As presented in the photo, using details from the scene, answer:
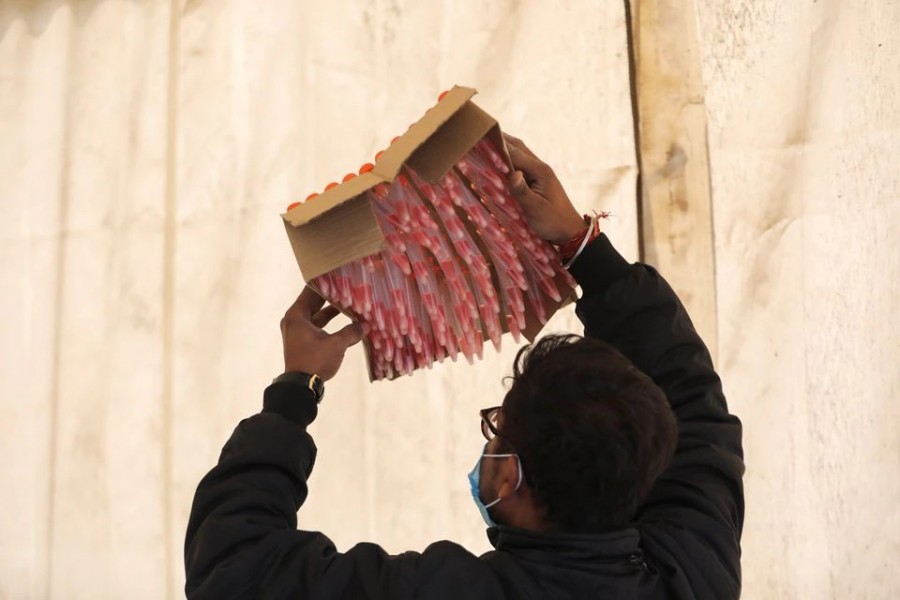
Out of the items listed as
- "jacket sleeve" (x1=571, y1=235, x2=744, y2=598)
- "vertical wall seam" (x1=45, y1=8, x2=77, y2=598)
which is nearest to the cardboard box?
"jacket sleeve" (x1=571, y1=235, x2=744, y2=598)

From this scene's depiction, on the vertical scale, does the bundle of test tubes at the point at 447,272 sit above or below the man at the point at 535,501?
above

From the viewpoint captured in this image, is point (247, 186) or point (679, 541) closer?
point (679, 541)

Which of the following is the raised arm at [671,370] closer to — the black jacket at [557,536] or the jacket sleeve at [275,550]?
the black jacket at [557,536]

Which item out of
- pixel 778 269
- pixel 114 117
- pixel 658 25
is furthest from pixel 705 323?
pixel 114 117

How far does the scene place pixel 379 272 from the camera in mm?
833

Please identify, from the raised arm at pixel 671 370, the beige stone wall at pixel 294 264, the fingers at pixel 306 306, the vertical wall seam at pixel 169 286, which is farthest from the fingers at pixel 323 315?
the vertical wall seam at pixel 169 286

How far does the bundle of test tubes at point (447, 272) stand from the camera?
797 millimetres

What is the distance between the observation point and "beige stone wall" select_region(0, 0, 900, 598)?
123cm

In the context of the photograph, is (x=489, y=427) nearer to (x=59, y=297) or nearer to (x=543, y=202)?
(x=543, y=202)

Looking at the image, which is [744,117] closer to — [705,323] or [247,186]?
[705,323]

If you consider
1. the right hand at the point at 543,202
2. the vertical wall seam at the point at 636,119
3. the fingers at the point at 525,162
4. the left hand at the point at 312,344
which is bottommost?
the left hand at the point at 312,344

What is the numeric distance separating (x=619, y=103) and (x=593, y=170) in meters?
0.11

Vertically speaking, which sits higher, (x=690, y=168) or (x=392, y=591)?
(x=690, y=168)

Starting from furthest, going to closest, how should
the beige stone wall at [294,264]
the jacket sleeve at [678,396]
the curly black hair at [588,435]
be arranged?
the beige stone wall at [294,264] < the jacket sleeve at [678,396] < the curly black hair at [588,435]
